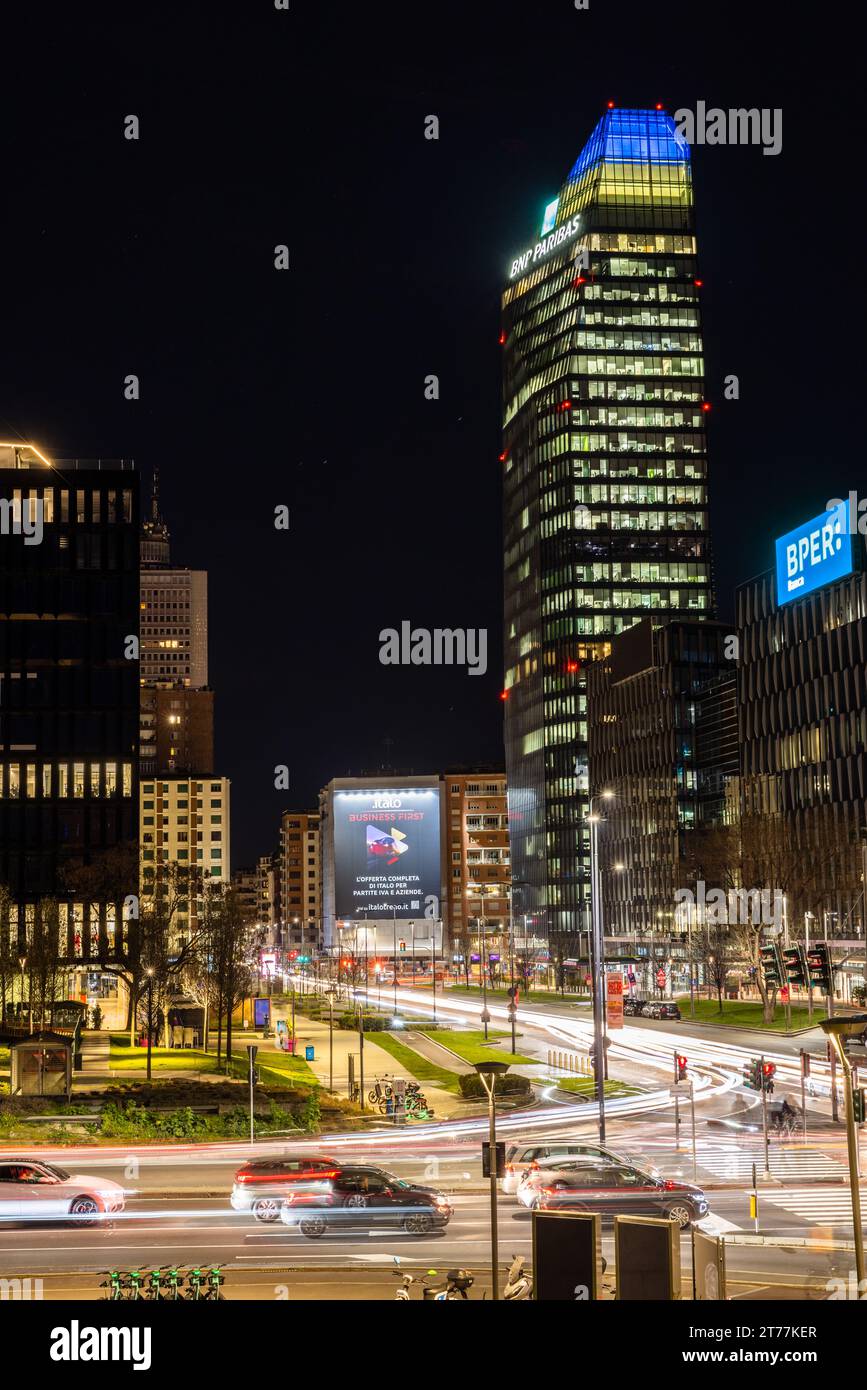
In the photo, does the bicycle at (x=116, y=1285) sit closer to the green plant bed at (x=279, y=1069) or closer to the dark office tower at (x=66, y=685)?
the green plant bed at (x=279, y=1069)

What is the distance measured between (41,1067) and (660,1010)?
5497cm

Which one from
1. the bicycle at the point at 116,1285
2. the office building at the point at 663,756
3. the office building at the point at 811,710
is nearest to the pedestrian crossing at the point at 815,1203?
the bicycle at the point at 116,1285

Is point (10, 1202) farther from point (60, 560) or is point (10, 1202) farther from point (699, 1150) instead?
point (60, 560)

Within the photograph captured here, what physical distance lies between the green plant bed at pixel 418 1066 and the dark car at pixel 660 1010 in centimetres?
1887

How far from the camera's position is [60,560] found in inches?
4567

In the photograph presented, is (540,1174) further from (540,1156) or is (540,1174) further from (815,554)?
(815,554)

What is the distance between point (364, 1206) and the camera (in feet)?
107

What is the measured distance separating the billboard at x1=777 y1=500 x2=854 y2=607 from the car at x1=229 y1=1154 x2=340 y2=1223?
98.9 m

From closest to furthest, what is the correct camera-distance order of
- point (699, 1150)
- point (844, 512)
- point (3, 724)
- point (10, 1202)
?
point (10, 1202) → point (699, 1150) → point (3, 724) → point (844, 512)

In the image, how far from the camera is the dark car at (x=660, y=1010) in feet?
323

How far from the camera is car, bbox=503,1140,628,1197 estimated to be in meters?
36.1
